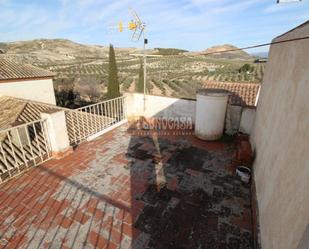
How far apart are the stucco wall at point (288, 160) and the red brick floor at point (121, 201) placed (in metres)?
0.58

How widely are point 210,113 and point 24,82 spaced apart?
13.4 metres

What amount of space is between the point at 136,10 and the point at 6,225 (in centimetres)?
616

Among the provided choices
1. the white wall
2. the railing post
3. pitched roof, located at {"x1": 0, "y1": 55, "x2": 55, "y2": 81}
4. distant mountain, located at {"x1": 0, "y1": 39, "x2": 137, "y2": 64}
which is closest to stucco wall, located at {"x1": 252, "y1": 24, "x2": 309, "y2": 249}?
the white wall

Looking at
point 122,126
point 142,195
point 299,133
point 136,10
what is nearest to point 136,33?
point 136,10

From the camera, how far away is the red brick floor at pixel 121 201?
232 cm

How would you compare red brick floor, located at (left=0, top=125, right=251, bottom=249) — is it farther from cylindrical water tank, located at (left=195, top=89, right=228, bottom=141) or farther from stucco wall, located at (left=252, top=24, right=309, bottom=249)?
cylindrical water tank, located at (left=195, top=89, right=228, bottom=141)

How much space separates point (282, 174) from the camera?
76.6 inches

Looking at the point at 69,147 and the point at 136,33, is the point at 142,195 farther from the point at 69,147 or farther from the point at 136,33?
the point at 136,33

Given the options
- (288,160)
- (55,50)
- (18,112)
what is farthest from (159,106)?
(55,50)

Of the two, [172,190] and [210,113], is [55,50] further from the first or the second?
[172,190]

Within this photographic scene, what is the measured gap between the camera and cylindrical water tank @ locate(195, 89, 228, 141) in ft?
15.2

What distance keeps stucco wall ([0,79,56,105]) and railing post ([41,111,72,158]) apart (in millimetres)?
10498

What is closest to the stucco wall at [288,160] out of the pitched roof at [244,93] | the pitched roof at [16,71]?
→ the pitched roof at [244,93]

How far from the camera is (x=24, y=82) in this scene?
12.6 meters
